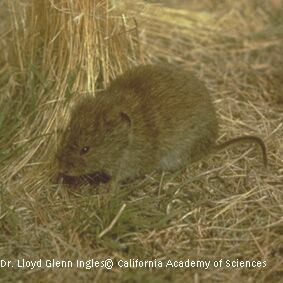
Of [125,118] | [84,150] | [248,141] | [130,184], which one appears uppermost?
[125,118]

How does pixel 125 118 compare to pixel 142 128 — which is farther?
pixel 142 128

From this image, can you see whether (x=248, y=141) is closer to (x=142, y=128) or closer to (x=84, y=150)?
(x=142, y=128)

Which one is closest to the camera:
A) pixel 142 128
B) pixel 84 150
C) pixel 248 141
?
pixel 84 150

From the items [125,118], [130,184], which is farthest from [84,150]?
[130,184]

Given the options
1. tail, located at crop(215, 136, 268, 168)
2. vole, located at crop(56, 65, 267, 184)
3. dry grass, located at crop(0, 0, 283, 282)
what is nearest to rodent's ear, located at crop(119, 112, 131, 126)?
vole, located at crop(56, 65, 267, 184)

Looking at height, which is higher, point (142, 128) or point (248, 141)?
point (142, 128)

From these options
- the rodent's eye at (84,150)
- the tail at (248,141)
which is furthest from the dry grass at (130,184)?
the rodent's eye at (84,150)

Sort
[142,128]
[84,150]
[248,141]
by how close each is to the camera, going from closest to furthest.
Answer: [84,150], [142,128], [248,141]
